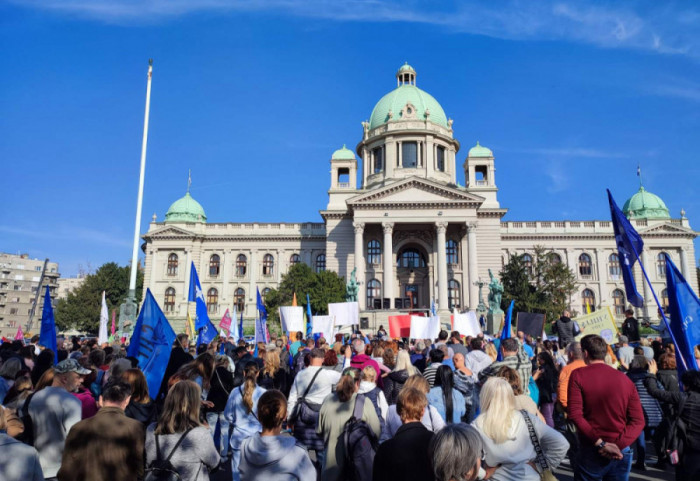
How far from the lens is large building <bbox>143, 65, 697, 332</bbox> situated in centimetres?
4688

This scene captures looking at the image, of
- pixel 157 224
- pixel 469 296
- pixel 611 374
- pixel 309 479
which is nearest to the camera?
pixel 309 479

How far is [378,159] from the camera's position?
58.2m

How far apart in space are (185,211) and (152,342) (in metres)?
53.7

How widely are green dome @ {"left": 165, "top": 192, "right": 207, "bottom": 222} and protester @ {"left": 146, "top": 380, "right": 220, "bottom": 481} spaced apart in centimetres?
5747

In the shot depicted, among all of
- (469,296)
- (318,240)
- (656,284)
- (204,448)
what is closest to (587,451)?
(204,448)

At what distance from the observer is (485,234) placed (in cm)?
4941

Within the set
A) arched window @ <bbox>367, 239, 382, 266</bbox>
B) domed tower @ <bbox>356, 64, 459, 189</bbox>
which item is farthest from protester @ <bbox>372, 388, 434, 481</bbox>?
domed tower @ <bbox>356, 64, 459, 189</bbox>

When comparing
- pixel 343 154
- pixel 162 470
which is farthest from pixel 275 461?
pixel 343 154

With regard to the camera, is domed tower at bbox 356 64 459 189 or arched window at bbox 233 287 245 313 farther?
arched window at bbox 233 287 245 313

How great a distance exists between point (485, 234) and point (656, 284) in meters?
21.1

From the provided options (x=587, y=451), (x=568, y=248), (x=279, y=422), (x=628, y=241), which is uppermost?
(x=568, y=248)

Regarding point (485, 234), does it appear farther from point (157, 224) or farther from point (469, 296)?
point (157, 224)

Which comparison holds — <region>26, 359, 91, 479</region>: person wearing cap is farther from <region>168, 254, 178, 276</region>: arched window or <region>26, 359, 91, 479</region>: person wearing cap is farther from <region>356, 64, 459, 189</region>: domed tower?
<region>168, 254, 178, 276</region>: arched window

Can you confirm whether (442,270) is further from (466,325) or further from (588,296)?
(466,325)
